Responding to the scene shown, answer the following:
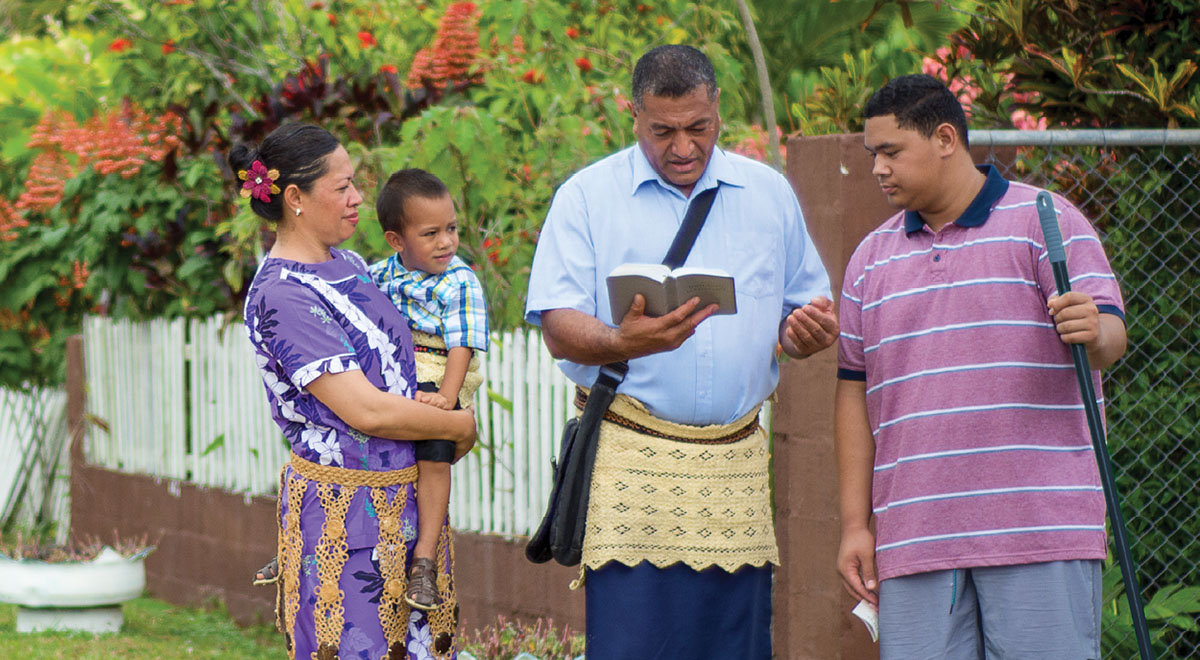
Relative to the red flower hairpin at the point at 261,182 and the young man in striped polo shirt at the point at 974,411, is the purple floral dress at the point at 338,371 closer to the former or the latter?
the red flower hairpin at the point at 261,182

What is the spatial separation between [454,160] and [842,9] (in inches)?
321

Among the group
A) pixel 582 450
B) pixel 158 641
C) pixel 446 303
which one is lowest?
pixel 158 641

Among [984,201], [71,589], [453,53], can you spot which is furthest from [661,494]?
[71,589]

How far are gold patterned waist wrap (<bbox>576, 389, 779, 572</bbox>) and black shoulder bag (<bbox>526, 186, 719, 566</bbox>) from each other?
0.09ft

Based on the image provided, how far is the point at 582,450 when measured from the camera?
3.56 m

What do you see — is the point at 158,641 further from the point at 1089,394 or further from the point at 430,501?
the point at 1089,394

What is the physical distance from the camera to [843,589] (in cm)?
486

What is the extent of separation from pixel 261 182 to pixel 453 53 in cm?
417

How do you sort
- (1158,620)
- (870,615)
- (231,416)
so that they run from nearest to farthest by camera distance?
(870,615) < (1158,620) < (231,416)

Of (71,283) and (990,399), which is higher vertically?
(71,283)

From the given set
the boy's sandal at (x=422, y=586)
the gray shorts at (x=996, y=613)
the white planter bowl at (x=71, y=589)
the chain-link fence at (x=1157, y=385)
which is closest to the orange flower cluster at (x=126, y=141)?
the white planter bowl at (x=71, y=589)

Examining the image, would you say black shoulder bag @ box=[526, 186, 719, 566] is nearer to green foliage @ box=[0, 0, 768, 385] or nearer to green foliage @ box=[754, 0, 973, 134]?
green foliage @ box=[0, 0, 768, 385]

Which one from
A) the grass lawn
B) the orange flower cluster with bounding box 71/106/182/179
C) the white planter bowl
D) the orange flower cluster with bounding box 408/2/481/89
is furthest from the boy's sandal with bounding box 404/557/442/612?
the orange flower cluster with bounding box 71/106/182/179

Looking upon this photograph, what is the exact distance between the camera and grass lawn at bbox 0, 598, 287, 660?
720 cm
